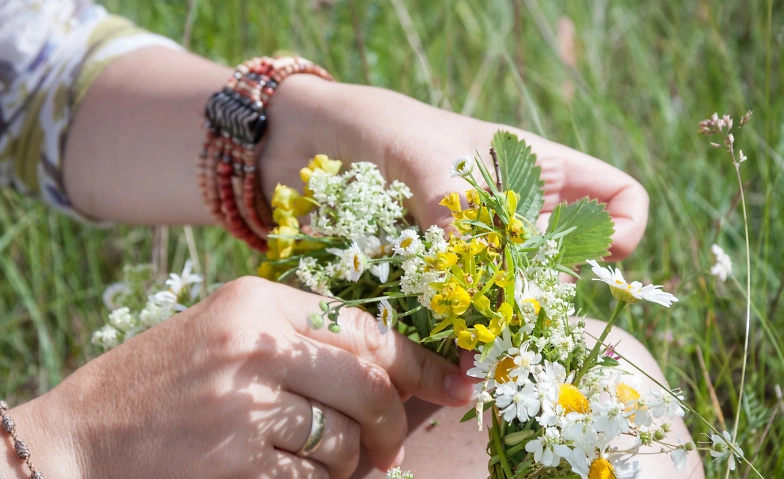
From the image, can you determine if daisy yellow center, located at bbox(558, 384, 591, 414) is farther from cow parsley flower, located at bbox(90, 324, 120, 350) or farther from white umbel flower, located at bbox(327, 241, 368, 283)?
cow parsley flower, located at bbox(90, 324, 120, 350)

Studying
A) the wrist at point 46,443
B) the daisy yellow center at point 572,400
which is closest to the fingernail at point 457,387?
the daisy yellow center at point 572,400

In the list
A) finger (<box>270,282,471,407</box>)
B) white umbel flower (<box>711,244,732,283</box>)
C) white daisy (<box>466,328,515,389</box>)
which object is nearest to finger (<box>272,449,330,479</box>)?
finger (<box>270,282,471,407</box>)

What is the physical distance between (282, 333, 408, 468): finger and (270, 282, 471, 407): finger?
14mm

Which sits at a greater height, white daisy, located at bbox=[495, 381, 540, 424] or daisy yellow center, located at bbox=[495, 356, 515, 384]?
white daisy, located at bbox=[495, 381, 540, 424]

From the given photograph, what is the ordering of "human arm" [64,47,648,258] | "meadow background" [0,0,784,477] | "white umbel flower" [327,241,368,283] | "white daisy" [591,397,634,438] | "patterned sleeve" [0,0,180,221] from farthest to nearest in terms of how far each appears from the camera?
1. "meadow background" [0,0,784,477]
2. "patterned sleeve" [0,0,180,221]
3. "human arm" [64,47,648,258]
4. "white umbel flower" [327,241,368,283]
5. "white daisy" [591,397,634,438]

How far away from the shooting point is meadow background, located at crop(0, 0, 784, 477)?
56.0 inches

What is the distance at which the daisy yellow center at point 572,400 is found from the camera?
0.57 meters

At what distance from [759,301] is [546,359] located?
31.2 inches

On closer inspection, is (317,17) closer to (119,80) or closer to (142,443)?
(119,80)

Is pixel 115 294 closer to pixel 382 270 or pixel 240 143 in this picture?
pixel 240 143

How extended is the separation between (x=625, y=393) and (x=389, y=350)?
270mm

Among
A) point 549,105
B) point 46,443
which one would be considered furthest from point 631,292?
point 549,105

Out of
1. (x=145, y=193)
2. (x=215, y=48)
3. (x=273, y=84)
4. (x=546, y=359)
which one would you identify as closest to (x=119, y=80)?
(x=145, y=193)

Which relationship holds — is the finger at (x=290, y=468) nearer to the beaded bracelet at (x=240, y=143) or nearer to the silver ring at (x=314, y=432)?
the silver ring at (x=314, y=432)
